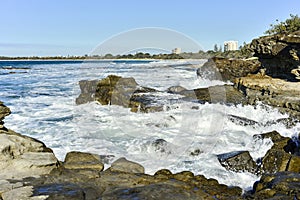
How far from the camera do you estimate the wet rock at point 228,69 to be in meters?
19.9

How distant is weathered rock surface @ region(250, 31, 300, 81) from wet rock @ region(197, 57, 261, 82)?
3479 mm

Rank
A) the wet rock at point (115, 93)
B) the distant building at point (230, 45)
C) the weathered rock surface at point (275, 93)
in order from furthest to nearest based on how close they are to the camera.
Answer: the distant building at point (230, 45), the wet rock at point (115, 93), the weathered rock surface at point (275, 93)

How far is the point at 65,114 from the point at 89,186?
27.3 ft

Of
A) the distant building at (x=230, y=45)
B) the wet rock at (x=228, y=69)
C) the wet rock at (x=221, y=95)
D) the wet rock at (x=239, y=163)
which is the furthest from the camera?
the distant building at (x=230, y=45)

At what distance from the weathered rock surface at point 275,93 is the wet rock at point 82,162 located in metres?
7.18

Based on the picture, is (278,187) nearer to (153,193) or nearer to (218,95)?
(153,193)

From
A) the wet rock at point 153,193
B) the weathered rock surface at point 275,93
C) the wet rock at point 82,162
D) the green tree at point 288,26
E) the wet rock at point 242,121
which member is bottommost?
the wet rock at point 242,121

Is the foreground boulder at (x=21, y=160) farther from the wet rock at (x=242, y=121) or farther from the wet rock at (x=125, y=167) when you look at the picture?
the wet rock at (x=242, y=121)

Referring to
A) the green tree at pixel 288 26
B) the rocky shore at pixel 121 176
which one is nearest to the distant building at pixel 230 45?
the green tree at pixel 288 26

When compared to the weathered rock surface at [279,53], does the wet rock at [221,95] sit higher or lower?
lower

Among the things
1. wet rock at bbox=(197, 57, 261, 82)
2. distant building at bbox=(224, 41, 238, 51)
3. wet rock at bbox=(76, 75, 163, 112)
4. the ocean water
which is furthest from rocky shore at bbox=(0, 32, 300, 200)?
distant building at bbox=(224, 41, 238, 51)

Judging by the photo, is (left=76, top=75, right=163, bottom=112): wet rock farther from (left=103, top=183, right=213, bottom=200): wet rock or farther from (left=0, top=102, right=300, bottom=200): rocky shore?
(left=103, top=183, right=213, bottom=200): wet rock

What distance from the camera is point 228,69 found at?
848 inches

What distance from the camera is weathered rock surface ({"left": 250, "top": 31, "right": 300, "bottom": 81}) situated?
1241cm
